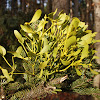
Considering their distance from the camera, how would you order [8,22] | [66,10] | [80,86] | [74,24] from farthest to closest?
1. [8,22]
2. [66,10]
3. [80,86]
4. [74,24]

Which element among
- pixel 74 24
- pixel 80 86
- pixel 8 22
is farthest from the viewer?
pixel 8 22

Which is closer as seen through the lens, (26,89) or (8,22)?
(26,89)

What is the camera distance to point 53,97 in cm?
50

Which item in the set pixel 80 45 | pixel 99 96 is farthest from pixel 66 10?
pixel 99 96

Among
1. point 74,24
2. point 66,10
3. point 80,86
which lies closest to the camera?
point 74,24

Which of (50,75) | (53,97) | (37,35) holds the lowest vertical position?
(53,97)

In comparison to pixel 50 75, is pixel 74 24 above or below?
above

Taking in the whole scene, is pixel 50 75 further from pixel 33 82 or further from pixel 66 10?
pixel 66 10

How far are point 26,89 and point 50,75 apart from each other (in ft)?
0.25

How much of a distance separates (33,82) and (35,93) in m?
0.04

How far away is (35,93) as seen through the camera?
0.36 metres

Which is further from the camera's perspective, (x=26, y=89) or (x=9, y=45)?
(x=9, y=45)

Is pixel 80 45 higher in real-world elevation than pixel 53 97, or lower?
higher

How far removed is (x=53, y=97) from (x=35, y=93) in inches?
6.2
